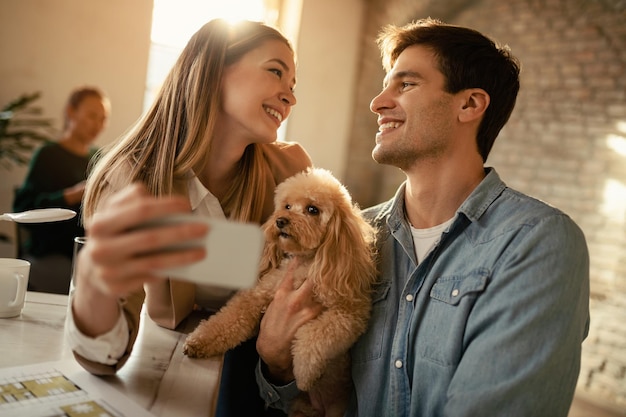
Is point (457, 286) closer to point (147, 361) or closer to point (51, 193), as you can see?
point (147, 361)

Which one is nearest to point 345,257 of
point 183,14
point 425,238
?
point 425,238

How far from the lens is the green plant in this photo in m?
3.80

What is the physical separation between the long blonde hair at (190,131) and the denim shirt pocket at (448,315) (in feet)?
2.04

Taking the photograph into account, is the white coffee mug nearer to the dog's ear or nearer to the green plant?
the dog's ear

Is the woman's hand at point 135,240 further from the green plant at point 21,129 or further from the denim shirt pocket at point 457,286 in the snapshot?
the green plant at point 21,129

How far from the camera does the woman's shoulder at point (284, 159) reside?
178cm

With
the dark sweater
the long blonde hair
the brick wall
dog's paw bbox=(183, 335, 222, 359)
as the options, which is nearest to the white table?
dog's paw bbox=(183, 335, 222, 359)

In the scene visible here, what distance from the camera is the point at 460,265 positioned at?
121cm

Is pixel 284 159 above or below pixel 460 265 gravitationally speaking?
above

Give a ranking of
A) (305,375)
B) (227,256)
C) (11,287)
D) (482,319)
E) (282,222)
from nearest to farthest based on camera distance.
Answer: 1. (227,256)
2. (482,319)
3. (11,287)
4. (305,375)
5. (282,222)

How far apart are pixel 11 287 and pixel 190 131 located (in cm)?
59

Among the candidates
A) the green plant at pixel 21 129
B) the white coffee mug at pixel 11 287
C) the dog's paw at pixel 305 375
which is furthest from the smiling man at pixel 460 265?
the green plant at pixel 21 129

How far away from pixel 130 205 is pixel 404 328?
0.88 m

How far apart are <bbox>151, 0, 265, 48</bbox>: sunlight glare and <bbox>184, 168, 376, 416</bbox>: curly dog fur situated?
389cm
